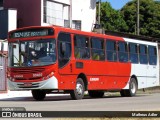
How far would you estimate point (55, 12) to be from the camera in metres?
45.7

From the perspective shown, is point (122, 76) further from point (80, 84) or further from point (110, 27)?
point (110, 27)

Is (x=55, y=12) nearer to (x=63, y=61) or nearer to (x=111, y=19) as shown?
(x=63, y=61)

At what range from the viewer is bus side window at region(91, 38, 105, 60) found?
2486 centimetres

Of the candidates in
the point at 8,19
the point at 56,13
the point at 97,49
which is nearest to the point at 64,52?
the point at 97,49

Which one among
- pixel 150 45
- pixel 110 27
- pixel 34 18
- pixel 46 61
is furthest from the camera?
pixel 110 27

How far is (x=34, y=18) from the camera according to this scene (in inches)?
1695

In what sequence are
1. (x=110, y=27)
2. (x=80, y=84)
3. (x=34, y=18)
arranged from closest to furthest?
(x=80, y=84)
(x=34, y=18)
(x=110, y=27)

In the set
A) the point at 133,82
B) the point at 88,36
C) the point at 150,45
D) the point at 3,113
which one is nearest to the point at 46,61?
the point at 88,36

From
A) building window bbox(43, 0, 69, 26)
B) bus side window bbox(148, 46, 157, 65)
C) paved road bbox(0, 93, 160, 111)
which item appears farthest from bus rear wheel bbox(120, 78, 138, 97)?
building window bbox(43, 0, 69, 26)

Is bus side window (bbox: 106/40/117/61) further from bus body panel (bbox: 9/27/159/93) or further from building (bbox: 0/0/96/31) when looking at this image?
building (bbox: 0/0/96/31)

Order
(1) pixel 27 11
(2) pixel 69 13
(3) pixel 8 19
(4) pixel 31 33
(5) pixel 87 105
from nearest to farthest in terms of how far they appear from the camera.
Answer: (5) pixel 87 105 → (4) pixel 31 33 → (3) pixel 8 19 → (1) pixel 27 11 → (2) pixel 69 13

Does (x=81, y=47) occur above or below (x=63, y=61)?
above

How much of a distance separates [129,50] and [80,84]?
18.7 ft

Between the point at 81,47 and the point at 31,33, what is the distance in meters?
2.62
